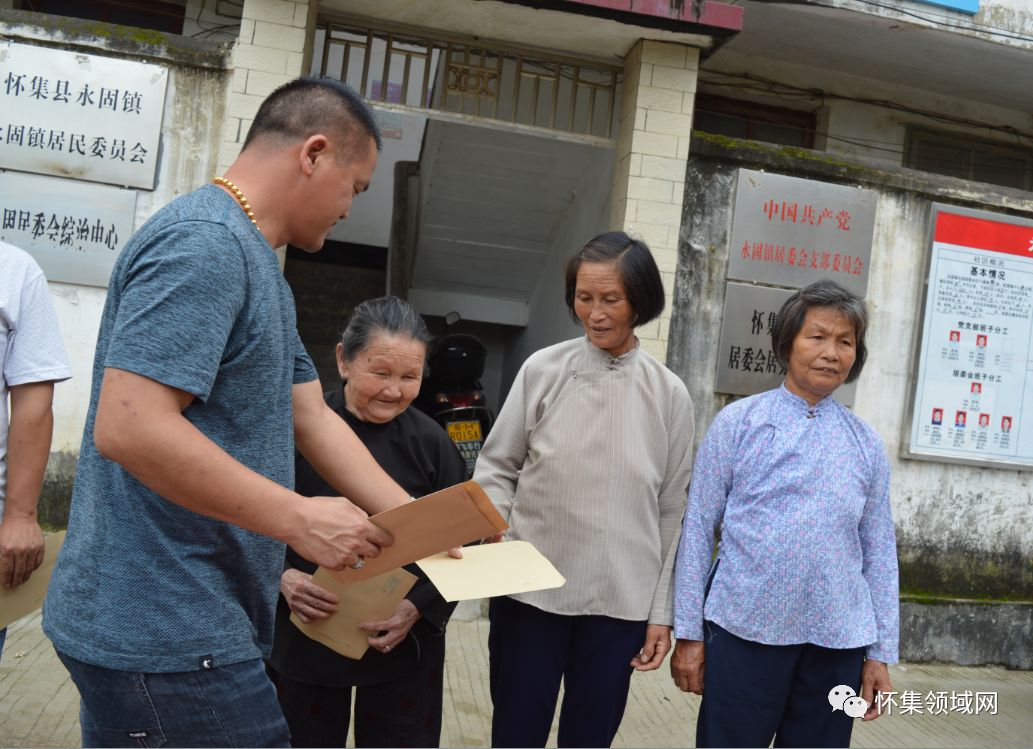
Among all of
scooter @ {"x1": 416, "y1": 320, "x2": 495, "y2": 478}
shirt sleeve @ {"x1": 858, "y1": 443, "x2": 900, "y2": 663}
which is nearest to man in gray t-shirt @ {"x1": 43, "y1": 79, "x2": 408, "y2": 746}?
shirt sleeve @ {"x1": 858, "y1": 443, "x2": 900, "y2": 663}

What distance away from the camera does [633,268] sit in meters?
2.86

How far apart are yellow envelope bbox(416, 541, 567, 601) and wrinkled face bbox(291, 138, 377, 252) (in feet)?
2.17

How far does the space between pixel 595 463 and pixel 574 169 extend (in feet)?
18.8

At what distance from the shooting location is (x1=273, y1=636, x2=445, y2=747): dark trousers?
8.60 feet

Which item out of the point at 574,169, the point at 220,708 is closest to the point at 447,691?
the point at 220,708

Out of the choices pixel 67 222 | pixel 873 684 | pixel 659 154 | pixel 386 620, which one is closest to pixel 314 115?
pixel 386 620

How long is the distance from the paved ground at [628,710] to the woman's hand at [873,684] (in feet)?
5.73

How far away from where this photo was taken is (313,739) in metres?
2.63

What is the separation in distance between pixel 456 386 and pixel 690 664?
5.19 meters

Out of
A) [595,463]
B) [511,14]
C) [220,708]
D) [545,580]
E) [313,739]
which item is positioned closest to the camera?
[220,708]

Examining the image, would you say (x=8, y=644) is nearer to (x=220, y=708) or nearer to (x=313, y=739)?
(x=313, y=739)

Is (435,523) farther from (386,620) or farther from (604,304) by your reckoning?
(604,304)

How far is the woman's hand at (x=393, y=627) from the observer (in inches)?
99.8

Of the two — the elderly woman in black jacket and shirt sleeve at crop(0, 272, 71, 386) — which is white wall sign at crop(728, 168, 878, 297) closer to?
the elderly woman in black jacket
